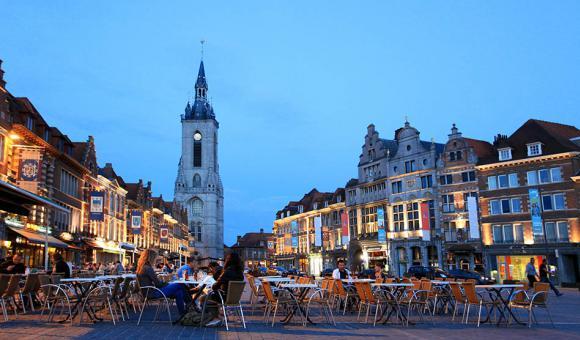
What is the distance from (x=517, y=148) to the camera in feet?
141

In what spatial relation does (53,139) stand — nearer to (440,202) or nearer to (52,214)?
(52,214)

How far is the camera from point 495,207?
43.5 m

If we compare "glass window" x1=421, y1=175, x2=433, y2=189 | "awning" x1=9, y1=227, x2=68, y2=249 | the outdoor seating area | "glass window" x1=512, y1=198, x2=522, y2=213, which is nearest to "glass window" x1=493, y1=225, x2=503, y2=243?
"glass window" x1=512, y1=198, x2=522, y2=213

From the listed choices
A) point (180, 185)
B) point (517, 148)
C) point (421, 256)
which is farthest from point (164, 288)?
point (180, 185)

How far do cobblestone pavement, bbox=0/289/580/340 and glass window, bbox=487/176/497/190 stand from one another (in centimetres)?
3352

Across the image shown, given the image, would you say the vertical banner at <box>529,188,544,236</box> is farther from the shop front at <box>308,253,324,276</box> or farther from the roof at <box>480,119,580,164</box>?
the shop front at <box>308,253,324,276</box>

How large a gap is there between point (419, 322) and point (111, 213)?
1675 inches

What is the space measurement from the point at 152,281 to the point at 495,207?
38237 millimetres

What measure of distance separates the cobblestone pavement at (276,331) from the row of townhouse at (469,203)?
92.0 ft

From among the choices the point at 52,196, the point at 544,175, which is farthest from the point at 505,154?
Answer: the point at 52,196

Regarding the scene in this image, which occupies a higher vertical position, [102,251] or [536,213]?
[536,213]

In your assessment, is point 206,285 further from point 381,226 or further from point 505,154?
point 381,226

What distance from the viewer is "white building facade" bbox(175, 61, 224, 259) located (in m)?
124

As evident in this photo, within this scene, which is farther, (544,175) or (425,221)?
(425,221)
